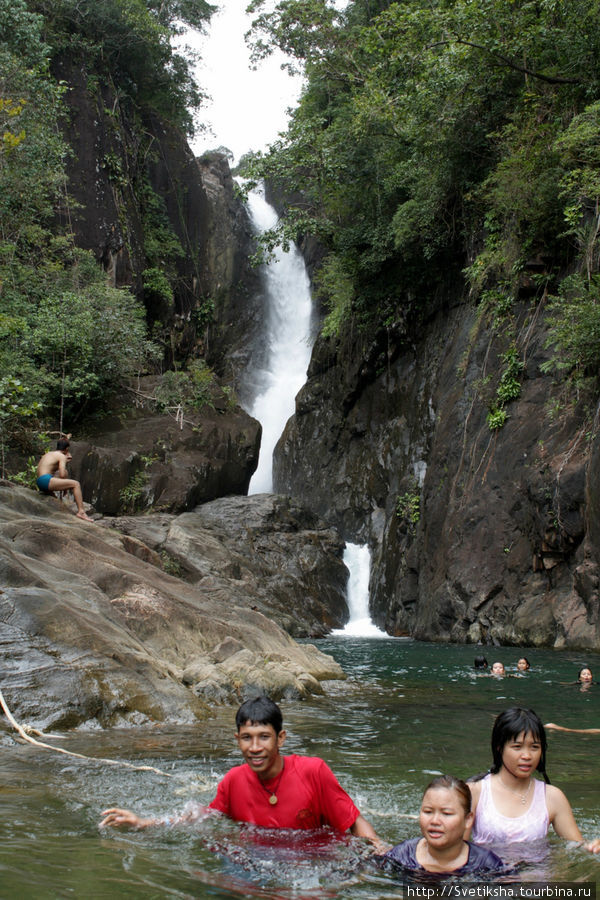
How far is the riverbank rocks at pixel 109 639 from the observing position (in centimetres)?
687

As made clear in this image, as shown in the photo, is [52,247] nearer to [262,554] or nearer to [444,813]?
[262,554]

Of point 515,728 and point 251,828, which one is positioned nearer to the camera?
point 515,728

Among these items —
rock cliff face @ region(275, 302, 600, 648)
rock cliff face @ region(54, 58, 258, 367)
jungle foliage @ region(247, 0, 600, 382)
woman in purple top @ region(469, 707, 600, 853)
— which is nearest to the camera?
woman in purple top @ region(469, 707, 600, 853)

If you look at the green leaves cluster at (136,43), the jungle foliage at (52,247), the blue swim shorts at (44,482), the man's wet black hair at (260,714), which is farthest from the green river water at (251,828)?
the green leaves cluster at (136,43)

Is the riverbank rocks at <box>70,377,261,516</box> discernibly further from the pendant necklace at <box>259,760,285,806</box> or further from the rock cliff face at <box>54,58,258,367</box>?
the pendant necklace at <box>259,760,285,806</box>

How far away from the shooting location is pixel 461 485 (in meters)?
18.9

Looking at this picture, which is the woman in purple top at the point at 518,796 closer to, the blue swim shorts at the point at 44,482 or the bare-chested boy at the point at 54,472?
the bare-chested boy at the point at 54,472

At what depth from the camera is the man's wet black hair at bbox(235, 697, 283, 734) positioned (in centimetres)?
362

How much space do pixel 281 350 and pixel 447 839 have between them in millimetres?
35781

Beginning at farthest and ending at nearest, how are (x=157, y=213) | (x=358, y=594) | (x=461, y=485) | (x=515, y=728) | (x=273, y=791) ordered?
(x=157, y=213), (x=358, y=594), (x=461, y=485), (x=273, y=791), (x=515, y=728)

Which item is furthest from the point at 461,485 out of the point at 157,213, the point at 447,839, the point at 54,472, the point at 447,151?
the point at 157,213

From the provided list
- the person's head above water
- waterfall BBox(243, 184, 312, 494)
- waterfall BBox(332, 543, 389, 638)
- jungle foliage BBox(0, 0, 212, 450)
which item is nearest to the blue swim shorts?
jungle foliage BBox(0, 0, 212, 450)

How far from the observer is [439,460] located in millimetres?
20469

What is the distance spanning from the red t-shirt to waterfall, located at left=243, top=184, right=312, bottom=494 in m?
29.4
